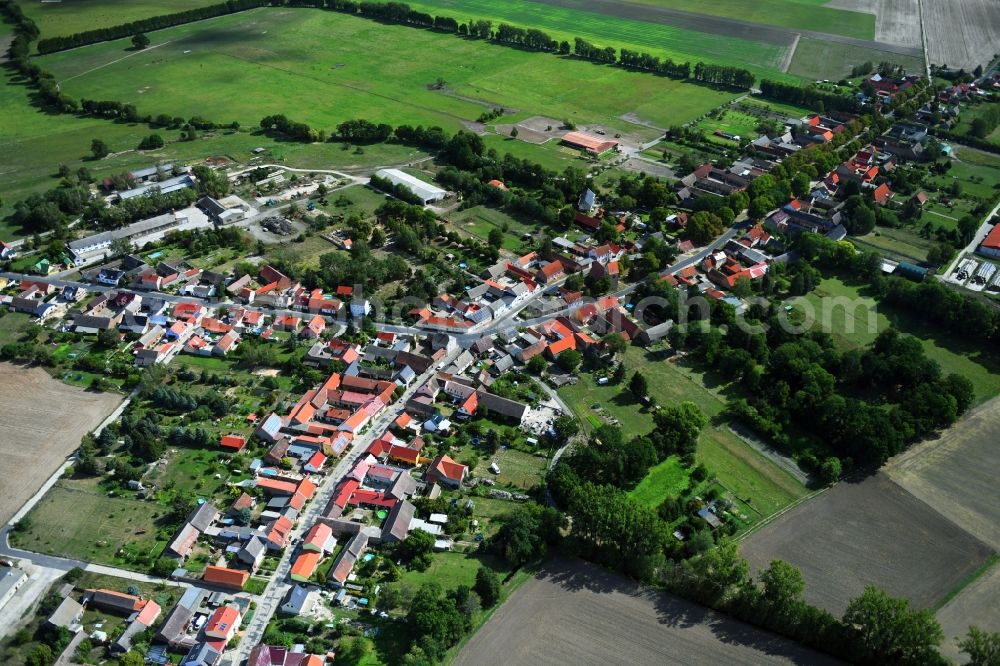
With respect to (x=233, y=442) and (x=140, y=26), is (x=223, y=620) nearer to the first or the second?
(x=233, y=442)

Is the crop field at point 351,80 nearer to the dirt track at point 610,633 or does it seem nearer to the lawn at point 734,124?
the lawn at point 734,124

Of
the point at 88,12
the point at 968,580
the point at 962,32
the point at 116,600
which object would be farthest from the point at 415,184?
the point at 962,32

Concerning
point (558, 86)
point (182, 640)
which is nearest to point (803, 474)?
point (182, 640)

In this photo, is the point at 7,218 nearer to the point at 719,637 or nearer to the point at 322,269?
the point at 322,269

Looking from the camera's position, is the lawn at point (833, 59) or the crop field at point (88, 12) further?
the crop field at point (88, 12)

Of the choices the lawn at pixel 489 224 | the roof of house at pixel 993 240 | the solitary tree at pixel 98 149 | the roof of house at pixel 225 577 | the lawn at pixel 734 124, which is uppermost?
the lawn at pixel 734 124

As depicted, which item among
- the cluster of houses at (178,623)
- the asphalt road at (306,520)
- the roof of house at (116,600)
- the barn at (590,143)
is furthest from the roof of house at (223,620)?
the barn at (590,143)

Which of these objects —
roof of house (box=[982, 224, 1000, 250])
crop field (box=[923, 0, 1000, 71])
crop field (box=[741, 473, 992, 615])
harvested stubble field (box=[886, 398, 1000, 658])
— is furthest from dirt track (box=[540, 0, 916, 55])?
crop field (box=[741, 473, 992, 615])
